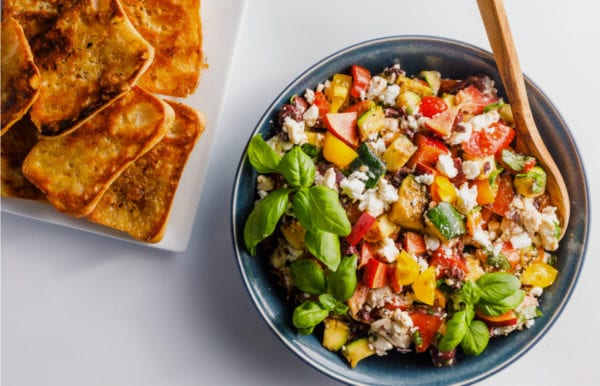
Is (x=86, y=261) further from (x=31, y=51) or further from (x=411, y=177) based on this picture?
(x=411, y=177)

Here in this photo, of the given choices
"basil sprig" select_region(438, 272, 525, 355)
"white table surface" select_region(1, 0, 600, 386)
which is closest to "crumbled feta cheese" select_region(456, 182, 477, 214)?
Result: "basil sprig" select_region(438, 272, 525, 355)

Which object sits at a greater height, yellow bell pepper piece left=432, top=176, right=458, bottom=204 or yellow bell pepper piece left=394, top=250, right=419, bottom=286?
yellow bell pepper piece left=432, top=176, right=458, bottom=204

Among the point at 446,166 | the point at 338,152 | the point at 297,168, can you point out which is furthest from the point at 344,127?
the point at 446,166

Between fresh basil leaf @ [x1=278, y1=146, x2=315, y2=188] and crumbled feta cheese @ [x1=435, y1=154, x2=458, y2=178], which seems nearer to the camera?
fresh basil leaf @ [x1=278, y1=146, x2=315, y2=188]

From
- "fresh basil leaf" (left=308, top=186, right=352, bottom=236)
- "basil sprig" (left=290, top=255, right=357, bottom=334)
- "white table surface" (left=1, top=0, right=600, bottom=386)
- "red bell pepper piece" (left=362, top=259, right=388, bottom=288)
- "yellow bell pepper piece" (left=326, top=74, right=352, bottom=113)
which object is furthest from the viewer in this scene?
"white table surface" (left=1, top=0, right=600, bottom=386)

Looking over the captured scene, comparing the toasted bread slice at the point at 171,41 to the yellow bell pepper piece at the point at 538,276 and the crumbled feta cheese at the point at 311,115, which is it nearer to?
the crumbled feta cheese at the point at 311,115

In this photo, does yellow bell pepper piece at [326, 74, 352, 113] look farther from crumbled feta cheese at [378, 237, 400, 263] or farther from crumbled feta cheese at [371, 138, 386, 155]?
crumbled feta cheese at [378, 237, 400, 263]

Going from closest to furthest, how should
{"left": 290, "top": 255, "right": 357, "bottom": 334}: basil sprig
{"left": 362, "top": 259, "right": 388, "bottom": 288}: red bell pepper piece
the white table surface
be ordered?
{"left": 290, "top": 255, "right": 357, "bottom": 334}: basil sprig, {"left": 362, "top": 259, "right": 388, "bottom": 288}: red bell pepper piece, the white table surface

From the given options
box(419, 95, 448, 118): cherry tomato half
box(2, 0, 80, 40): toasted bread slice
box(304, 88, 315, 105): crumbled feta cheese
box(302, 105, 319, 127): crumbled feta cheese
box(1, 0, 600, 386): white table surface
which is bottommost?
box(1, 0, 600, 386): white table surface
